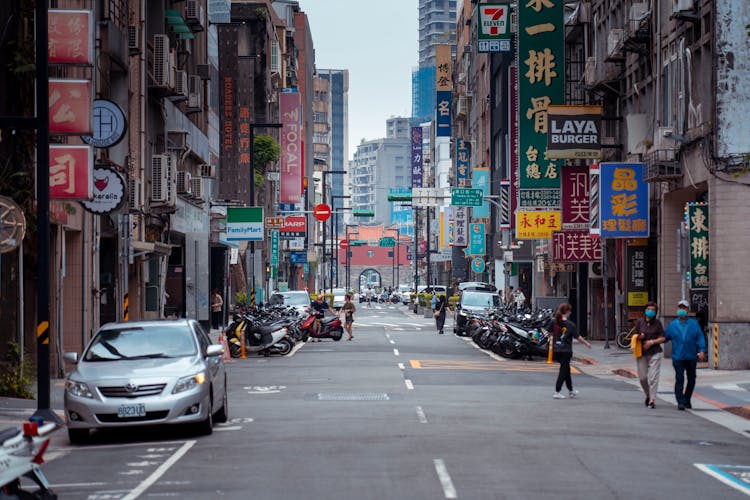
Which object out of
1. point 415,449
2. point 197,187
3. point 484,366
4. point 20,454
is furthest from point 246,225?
point 20,454

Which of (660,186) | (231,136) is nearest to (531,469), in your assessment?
(660,186)

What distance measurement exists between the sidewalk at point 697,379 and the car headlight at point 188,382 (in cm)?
845

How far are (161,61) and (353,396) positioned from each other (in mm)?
21235

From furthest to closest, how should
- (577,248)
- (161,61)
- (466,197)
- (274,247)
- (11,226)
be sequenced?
(274,247), (466,197), (577,248), (161,61), (11,226)

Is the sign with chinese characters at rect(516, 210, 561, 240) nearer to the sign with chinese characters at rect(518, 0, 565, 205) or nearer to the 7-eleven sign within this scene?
the sign with chinese characters at rect(518, 0, 565, 205)

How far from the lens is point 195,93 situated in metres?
50.5

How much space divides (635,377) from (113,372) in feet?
56.2

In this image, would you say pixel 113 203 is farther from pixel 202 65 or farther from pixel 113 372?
pixel 202 65

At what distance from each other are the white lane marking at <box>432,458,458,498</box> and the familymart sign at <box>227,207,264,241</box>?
3630cm

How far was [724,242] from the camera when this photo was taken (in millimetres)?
32281

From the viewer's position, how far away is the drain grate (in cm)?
2356

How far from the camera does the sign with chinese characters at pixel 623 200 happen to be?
3884 cm

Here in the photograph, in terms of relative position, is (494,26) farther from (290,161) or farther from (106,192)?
(106,192)

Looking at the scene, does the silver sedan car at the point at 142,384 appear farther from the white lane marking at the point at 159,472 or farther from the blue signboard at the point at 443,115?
the blue signboard at the point at 443,115
